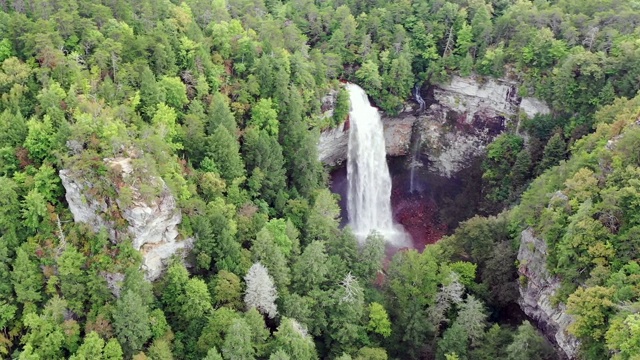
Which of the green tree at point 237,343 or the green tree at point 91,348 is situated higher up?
the green tree at point 91,348

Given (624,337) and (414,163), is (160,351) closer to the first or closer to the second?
(624,337)

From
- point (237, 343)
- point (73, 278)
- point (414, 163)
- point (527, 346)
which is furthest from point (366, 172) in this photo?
point (73, 278)

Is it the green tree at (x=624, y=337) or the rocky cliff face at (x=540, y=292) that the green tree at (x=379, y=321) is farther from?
the green tree at (x=624, y=337)

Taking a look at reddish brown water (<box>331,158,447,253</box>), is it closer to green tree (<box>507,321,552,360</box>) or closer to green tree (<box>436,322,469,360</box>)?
green tree (<box>436,322,469,360</box>)

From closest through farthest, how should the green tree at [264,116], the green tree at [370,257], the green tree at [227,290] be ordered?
1. the green tree at [227,290]
2. the green tree at [370,257]
3. the green tree at [264,116]

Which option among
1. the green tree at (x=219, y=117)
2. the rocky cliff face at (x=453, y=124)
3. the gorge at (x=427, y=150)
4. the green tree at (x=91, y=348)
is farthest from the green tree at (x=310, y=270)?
the rocky cliff face at (x=453, y=124)
